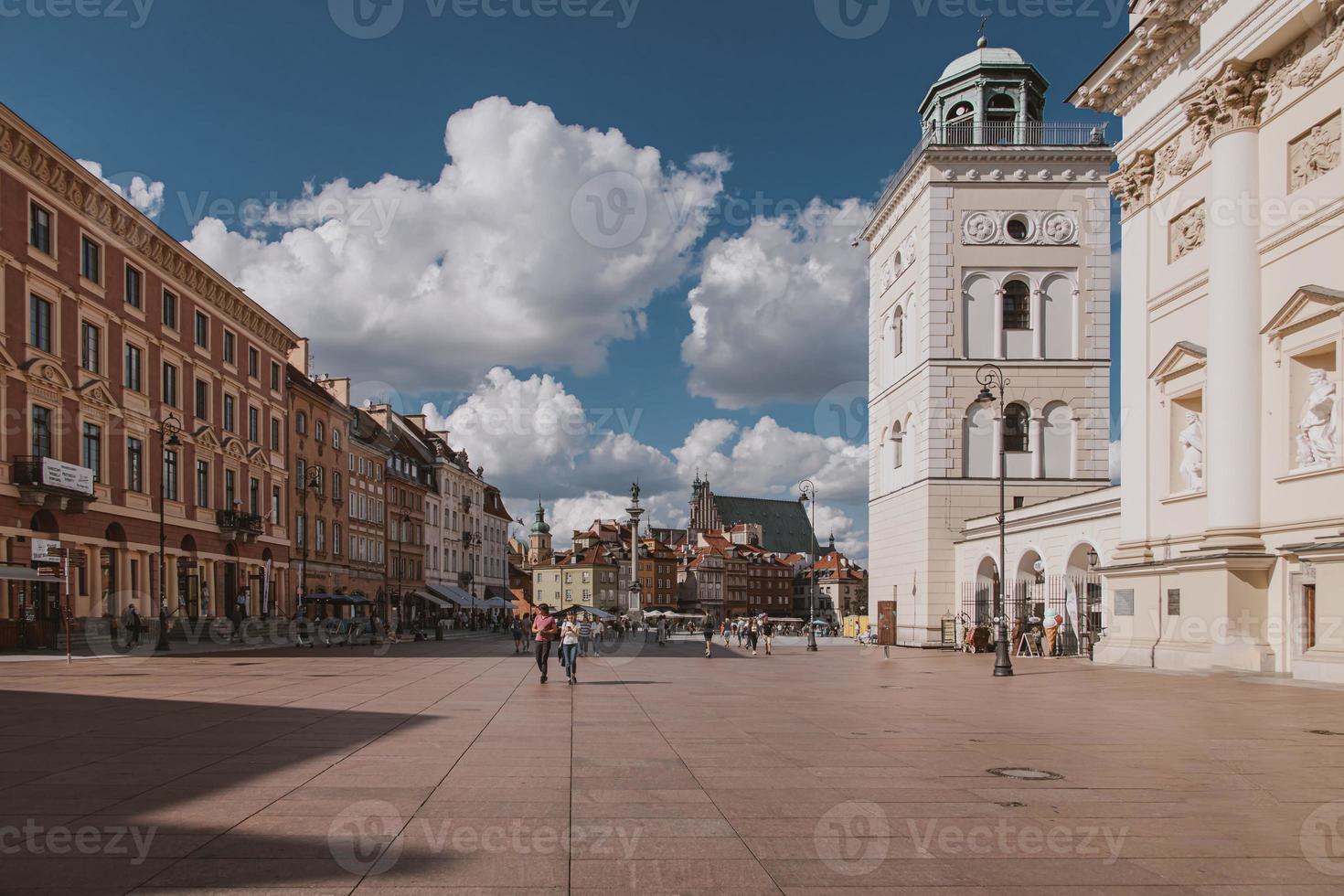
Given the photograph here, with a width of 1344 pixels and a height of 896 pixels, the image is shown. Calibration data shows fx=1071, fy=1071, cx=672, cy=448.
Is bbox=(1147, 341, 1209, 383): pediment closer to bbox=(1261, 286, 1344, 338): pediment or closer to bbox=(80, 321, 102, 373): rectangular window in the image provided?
bbox=(1261, 286, 1344, 338): pediment

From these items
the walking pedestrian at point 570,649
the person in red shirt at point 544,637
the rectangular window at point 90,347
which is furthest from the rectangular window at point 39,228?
the walking pedestrian at point 570,649

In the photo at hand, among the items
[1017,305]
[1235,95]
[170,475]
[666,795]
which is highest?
[1235,95]

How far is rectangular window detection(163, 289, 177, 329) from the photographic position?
150ft

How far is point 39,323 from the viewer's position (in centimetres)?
3575

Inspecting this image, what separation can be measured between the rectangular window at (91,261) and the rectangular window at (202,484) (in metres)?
11.4

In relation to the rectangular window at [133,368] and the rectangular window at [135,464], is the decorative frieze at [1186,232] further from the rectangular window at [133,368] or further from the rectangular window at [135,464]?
the rectangular window at [135,464]

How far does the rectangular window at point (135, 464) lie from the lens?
41844 mm

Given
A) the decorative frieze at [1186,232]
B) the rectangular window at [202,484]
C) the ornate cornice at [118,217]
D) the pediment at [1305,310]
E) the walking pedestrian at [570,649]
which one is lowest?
the walking pedestrian at [570,649]

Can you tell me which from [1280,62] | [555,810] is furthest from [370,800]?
[1280,62]

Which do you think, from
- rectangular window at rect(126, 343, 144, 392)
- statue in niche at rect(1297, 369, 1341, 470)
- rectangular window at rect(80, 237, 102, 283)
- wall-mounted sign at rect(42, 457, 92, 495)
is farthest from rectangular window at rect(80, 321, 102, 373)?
statue in niche at rect(1297, 369, 1341, 470)

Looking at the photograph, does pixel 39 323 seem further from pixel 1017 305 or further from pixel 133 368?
pixel 1017 305

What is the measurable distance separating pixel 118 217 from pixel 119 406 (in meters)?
7.19

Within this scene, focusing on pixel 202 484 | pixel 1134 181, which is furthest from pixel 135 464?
pixel 1134 181

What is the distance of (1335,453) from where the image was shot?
70.8 feet
